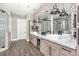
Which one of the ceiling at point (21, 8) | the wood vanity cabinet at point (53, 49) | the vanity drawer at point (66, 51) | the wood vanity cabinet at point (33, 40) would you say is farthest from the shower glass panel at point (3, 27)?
the vanity drawer at point (66, 51)

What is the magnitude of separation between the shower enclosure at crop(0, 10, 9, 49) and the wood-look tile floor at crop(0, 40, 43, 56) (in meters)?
0.14

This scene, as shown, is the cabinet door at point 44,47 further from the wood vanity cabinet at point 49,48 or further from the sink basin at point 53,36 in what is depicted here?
the sink basin at point 53,36

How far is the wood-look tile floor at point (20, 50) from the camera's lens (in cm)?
239

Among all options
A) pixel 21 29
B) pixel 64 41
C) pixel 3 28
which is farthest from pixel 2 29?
pixel 64 41

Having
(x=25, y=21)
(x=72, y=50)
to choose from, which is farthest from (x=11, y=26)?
(x=72, y=50)

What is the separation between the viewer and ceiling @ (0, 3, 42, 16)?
236cm

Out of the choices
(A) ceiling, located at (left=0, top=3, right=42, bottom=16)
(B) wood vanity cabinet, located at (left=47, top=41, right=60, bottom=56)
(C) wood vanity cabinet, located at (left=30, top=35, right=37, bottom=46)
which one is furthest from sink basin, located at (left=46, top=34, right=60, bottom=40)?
(A) ceiling, located at (left=0, top=3, right=42, bottom=16)

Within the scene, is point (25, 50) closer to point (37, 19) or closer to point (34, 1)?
point (37, 19)

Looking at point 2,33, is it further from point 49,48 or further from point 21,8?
point 49,48

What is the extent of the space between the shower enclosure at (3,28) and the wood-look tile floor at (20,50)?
144 millimetres

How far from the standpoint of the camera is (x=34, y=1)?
244cm

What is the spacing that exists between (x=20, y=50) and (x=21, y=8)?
0.83m

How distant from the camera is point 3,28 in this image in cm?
238

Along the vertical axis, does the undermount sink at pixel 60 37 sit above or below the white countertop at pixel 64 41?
above
